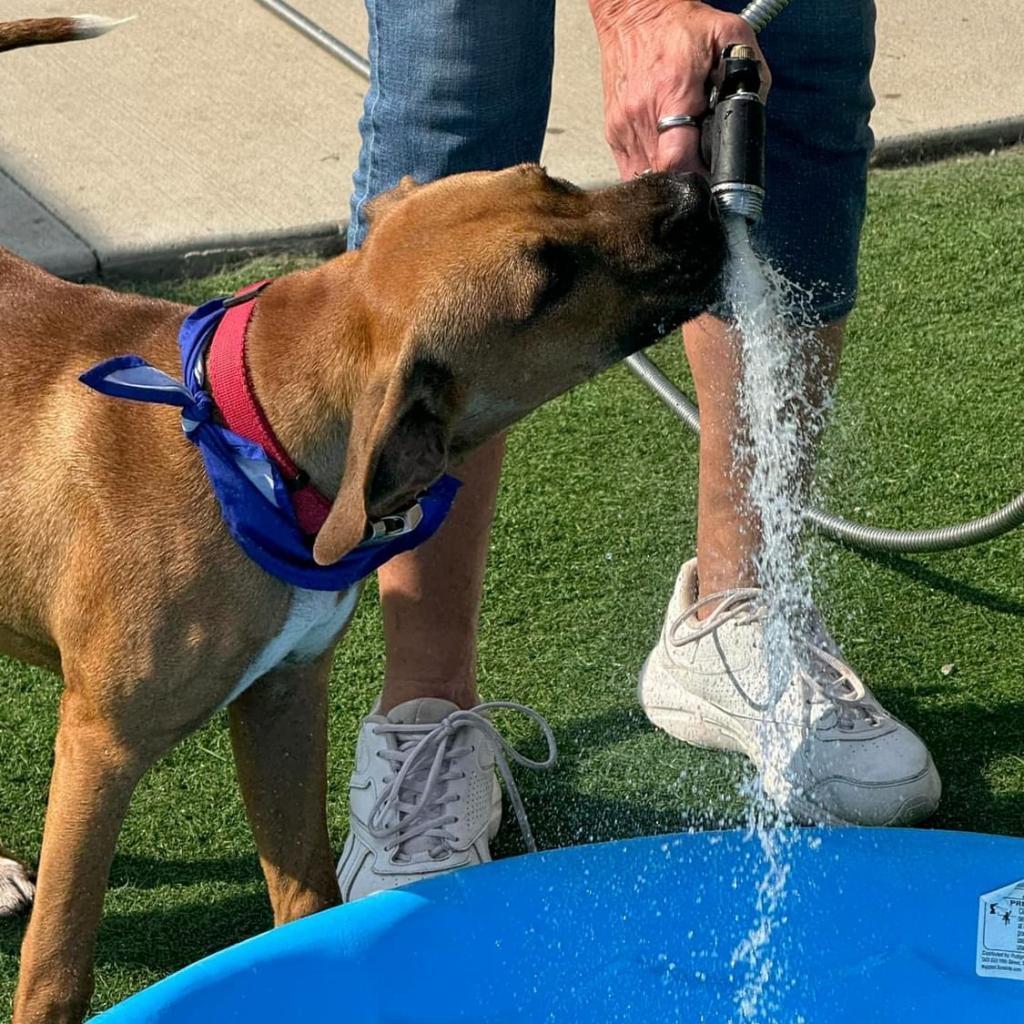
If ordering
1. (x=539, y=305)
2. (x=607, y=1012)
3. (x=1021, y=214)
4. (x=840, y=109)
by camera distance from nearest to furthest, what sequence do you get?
(x=539, y=305) → (x=607, y=1012) → (x=840, y=109) → (x=1021, y=214)

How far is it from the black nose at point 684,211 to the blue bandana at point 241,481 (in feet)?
1.67

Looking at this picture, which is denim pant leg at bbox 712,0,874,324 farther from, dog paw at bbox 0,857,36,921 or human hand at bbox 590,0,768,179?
dog paw at bbox 0,857,36,921

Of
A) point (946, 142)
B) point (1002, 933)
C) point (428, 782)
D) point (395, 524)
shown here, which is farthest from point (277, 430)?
point (946, 142)

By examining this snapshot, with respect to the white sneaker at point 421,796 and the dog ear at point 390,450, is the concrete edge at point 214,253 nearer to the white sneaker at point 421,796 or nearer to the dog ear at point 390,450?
the white sneaker at point 421,796

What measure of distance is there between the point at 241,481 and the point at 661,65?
87 centimetres

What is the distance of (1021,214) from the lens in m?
5.07

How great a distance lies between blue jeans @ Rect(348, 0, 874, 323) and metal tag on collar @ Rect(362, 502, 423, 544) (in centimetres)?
57

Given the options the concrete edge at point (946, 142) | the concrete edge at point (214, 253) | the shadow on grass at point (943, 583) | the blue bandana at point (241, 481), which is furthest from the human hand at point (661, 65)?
the concrete edge at point (946, 142)

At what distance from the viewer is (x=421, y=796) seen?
3.10 meters

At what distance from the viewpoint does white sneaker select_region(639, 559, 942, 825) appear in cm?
314

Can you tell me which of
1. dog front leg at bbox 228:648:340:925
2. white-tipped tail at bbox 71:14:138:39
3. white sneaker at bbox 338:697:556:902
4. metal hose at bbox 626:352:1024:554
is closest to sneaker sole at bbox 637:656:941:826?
white sneaker at bbox 338:697:556:902

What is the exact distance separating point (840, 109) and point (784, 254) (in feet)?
0.92

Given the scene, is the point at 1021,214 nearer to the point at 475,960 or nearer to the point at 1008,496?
the point at 1008,496

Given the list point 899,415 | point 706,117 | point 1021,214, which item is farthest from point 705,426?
point 1021,214
